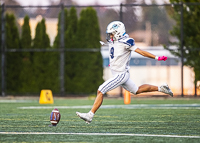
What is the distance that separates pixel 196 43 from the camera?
18906mm

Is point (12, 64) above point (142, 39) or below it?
below

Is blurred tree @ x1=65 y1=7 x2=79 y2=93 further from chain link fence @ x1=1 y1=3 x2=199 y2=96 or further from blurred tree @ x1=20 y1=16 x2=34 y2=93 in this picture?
blurred tree @ x1=20 y1=16 x2=34 y2=93

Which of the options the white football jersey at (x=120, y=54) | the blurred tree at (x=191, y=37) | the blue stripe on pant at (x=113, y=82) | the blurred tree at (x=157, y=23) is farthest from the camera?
the blurred tree at (x=157, y=23)

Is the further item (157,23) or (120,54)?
(157,23)

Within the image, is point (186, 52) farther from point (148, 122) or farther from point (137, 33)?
point (137, 33)

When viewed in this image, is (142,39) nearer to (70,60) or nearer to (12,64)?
(70,60)

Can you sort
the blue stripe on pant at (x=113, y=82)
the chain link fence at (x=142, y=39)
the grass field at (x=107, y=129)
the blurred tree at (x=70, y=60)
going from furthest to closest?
1. the blurred tree at (x=70, y=60)
2. the chain link fence at (x=142, y=39)
3. the blue stripe on pant at (x=113, y=82)
4. the grass field at (x=107, y=129)

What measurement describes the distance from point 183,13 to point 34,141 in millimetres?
13522

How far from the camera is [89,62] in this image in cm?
2031

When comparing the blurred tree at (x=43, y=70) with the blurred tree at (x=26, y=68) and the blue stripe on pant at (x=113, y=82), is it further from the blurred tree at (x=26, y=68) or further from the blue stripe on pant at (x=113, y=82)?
the blue stripe on pant at (x=113, y=82)

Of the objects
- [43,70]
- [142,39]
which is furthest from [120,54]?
[142,39]

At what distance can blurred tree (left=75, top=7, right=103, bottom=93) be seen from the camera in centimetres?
2023

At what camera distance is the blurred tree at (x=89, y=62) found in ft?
66.4

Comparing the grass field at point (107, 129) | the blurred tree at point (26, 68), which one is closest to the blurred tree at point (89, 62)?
the blurred tree at point (26, 68)
